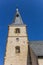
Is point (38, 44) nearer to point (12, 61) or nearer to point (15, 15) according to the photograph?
point (12, 61)

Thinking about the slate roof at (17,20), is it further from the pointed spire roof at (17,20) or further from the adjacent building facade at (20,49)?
the adjacent building facade at (20,49)

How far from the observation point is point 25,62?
26672 millimetres

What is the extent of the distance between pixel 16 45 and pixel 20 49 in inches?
36.7

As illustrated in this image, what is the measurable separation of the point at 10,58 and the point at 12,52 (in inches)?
43.5

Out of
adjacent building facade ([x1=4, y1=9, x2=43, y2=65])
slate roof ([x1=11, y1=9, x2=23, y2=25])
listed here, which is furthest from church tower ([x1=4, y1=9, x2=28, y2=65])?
slate roof ([x1=11, y1=9, x2=23, y2=25])

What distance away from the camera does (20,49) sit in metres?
28.3

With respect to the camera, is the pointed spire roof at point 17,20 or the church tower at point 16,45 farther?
the pointed spire roof at point 17,20

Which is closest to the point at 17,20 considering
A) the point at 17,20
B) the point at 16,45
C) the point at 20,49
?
the point at 17,20

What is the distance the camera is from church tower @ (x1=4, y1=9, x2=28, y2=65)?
26.9 metres

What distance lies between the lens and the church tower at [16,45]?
26.9 metres

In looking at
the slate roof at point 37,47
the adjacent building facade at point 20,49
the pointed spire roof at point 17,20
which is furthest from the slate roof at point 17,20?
the slate roof at point 37,47

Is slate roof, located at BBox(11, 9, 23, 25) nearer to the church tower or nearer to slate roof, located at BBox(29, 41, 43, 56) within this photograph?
the church tower

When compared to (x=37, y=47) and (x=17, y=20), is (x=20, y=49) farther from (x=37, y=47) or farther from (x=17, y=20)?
(x=17, y=20)

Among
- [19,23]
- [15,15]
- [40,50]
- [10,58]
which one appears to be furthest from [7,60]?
[15,15]
